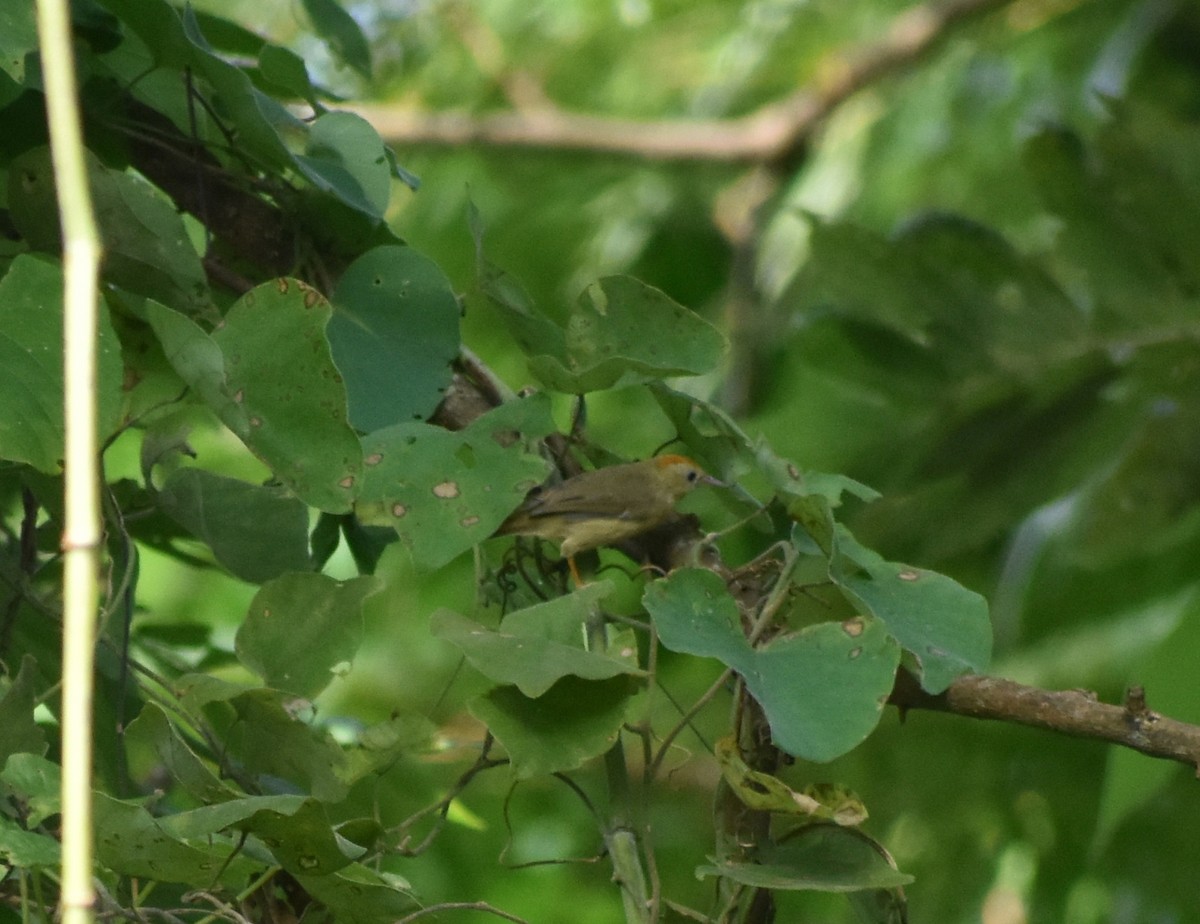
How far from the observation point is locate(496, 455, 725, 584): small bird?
1001 mm

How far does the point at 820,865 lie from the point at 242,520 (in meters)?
0.45

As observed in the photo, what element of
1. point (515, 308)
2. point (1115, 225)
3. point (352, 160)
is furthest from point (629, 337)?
point (1115, 225)

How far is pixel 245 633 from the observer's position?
2.88ft

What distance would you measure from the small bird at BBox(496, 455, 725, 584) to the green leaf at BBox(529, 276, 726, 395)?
0.24ft

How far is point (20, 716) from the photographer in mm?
807

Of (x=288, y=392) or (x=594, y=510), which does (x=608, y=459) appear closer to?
(x=594, y=510)

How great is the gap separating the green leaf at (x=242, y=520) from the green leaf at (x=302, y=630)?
11 cm

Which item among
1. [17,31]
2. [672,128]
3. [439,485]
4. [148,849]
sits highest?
[17,31]

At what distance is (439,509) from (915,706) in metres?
0.32

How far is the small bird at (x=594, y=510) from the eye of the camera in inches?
39.4

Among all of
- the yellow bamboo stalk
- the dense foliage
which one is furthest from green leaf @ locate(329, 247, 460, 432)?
the yellow bamboo stalk

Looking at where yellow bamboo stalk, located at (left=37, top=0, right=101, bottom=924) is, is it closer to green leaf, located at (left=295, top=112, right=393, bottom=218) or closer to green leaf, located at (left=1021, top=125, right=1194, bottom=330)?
green leaf, located at (left=295, top=112, right=393, bottom=218)

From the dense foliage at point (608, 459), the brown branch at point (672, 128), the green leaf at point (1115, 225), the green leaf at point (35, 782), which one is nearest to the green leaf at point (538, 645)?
the dense foliage at point (608, 459)

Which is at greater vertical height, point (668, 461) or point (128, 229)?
point (128, 229)
